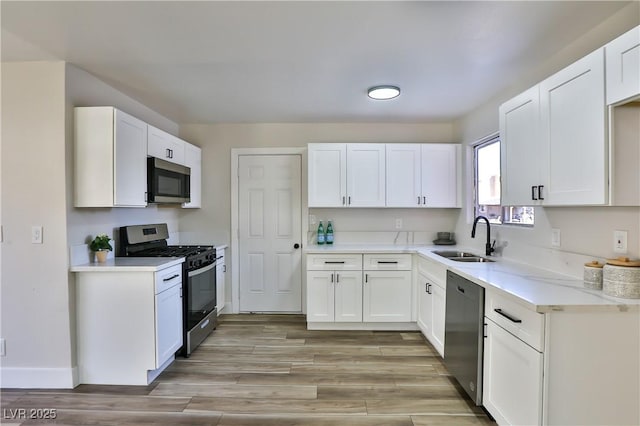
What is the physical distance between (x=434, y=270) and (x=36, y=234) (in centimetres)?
321

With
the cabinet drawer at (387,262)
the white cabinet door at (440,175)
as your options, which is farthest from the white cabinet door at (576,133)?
the white cabinet door at (440,175)

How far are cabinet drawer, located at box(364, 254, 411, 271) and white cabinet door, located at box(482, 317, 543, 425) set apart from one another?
153 cm

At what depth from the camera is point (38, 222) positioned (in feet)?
7.80

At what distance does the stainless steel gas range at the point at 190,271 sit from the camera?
292cm

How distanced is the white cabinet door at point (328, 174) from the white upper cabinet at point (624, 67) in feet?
8.29

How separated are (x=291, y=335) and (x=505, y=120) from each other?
2.78 meters

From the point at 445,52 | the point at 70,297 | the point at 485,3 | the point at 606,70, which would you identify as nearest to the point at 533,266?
the point at 606,70

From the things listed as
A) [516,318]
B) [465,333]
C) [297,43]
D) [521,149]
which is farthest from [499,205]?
[297,43]

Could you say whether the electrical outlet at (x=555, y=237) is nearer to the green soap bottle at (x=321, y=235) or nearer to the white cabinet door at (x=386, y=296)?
the white cabinet door at (x=386, y=296)

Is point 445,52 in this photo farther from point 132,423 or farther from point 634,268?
point 132,423

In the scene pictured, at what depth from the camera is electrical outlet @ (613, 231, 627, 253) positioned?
175cm

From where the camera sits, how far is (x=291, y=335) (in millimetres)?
3439

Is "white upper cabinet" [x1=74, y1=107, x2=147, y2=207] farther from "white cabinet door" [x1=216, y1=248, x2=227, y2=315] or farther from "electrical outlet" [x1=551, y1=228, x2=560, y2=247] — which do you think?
"electrical outlet" [x1=551, y1=228, x2=560, y2=247]

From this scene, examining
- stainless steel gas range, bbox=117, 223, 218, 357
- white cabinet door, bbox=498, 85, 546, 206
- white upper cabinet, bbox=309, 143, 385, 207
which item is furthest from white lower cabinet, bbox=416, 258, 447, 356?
stainless steel gas range, bbox=117, 223, 218, 357
